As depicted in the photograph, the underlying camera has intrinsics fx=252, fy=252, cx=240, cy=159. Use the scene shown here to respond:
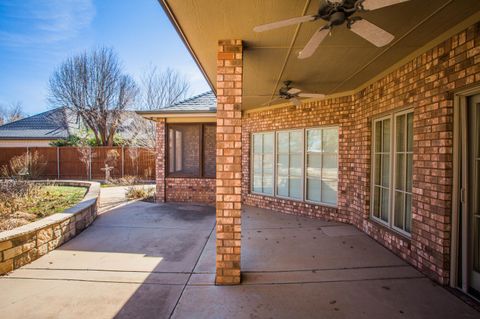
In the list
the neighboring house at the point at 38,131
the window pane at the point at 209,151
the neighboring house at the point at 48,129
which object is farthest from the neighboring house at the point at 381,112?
the neighboring house at the point at 38,131

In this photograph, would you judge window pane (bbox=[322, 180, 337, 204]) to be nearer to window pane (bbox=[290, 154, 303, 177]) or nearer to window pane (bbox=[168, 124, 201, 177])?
window pane (bbox=[290, 154, 303, 177])

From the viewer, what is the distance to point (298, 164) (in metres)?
6.06

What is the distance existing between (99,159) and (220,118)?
1301cm

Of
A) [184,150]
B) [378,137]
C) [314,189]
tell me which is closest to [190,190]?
[184,150]

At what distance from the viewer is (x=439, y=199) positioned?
2.81 metres

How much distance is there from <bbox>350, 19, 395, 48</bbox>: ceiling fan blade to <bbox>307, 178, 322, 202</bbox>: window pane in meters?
3.92

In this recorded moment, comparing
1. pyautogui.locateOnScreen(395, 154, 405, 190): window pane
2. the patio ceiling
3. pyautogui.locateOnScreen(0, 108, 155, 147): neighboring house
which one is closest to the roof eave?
the patio ceiling

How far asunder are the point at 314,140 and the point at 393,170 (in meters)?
2.11

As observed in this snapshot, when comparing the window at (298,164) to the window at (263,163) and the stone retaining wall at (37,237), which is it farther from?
the stone retaining wall at (37,237)

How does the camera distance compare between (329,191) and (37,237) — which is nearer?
(37,237)

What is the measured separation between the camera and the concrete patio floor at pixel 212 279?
7.75 ft

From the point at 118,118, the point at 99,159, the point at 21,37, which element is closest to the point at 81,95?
the point at 118,118

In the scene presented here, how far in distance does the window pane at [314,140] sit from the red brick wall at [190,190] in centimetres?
307

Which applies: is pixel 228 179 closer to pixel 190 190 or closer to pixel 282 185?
pixel 282 185
